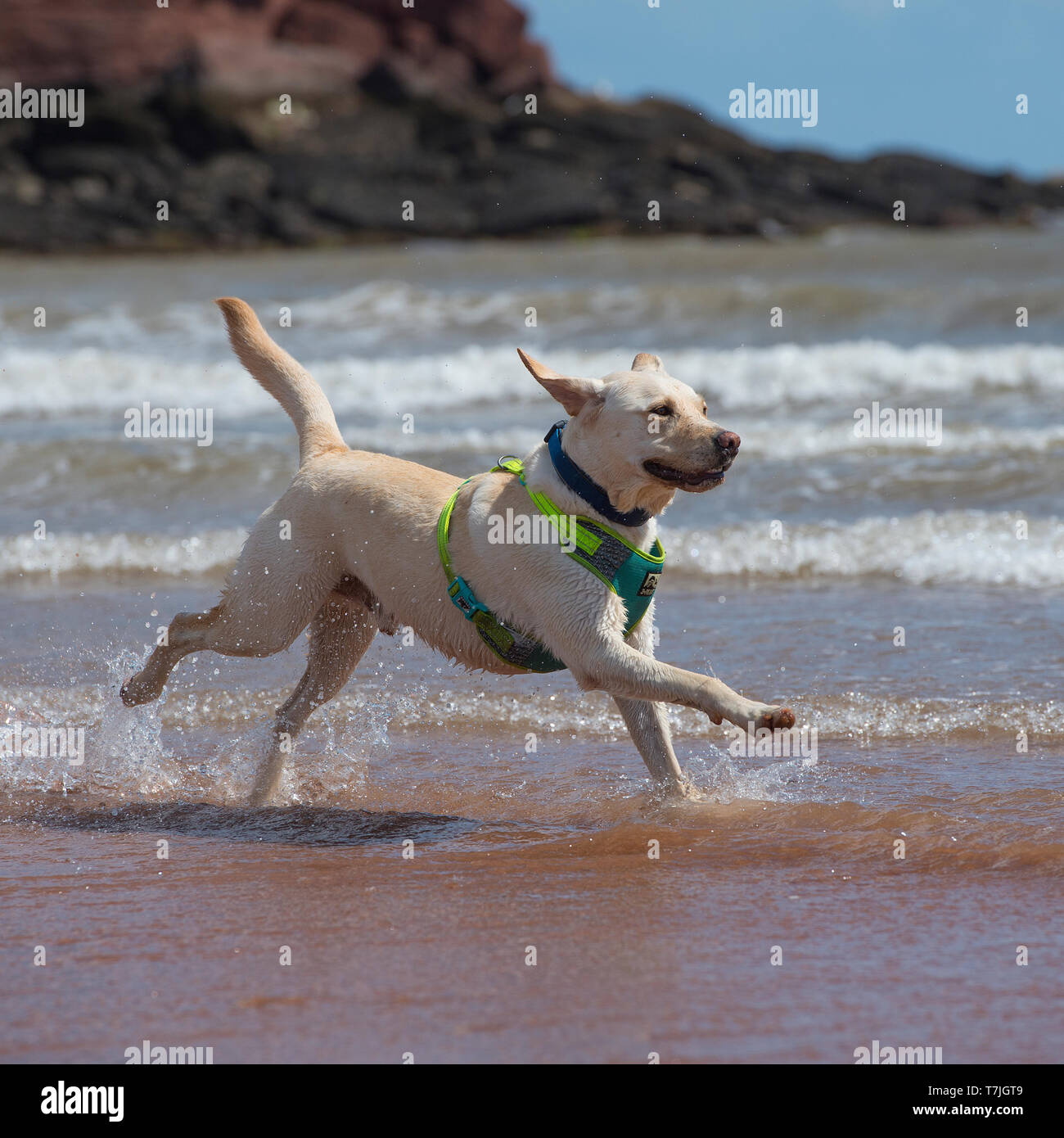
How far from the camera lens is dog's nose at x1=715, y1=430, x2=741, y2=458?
4324mm

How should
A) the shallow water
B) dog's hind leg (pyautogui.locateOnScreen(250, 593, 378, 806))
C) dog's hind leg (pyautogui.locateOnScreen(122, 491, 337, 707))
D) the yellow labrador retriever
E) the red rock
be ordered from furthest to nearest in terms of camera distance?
the red rock → dog's hind leg (pyautogui.locateOnScreen(250, 593, 378, 806)) → dog's hind leg (pyautogui.locateOnScreen(122, 491, 337, 707)) → the yellow labrador retriever → the shallow water

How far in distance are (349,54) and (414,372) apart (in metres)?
51.7

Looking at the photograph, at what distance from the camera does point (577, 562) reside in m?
4.53

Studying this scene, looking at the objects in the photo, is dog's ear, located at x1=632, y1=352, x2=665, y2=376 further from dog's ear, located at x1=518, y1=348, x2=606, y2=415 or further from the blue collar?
the blue collar

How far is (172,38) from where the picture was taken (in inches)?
2377

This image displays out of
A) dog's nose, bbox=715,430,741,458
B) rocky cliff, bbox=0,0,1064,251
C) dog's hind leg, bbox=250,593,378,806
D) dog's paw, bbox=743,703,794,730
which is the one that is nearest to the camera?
dog's paw, bbox=743,703,794,730

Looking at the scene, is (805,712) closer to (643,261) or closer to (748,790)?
(748,790)

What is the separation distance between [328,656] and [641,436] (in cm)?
164

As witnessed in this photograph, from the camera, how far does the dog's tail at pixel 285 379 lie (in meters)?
5.40

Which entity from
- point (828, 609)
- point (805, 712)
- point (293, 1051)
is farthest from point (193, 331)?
point (293, 1051)

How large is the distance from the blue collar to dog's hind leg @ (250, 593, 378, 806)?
112cm

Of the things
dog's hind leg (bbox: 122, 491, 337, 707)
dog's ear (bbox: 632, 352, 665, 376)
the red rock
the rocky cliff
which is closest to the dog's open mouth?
dog's ear (bbox: 632, 352, 665, 376)

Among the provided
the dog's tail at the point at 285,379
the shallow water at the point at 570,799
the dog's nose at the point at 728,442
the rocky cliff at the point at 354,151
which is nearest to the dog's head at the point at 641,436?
the dog's nose at the point at 728,442

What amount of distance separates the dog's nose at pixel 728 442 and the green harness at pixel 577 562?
1.41 feet
